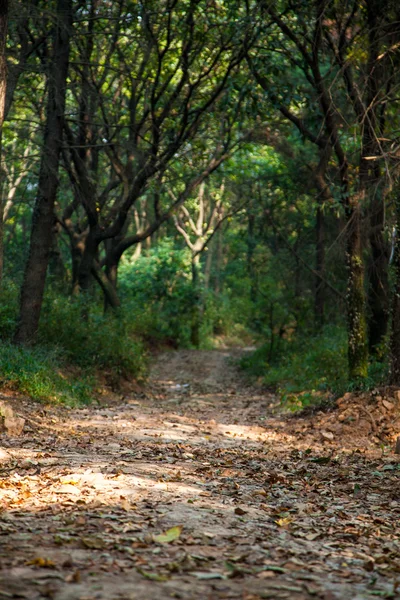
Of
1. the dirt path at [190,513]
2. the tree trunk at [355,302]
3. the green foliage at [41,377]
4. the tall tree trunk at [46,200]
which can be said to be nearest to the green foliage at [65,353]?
the green foliage at [41,377]

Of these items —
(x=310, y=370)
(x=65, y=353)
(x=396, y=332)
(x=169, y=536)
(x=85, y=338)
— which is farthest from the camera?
A: (x=310, y=370)

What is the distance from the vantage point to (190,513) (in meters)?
4.85

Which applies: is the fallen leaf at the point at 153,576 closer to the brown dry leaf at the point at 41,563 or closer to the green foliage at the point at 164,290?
the brown dry leaf at the point at 41,563

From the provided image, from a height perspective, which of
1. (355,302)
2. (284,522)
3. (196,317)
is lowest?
(284,522)

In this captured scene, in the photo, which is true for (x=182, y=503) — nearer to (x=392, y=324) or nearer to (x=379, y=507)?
(x=379, y=507)

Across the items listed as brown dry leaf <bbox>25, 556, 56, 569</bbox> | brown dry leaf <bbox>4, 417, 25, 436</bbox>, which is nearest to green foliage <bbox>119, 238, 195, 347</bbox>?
brown dry leaf <bbox>4, 417, 25, 436</bbox>

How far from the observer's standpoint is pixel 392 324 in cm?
996

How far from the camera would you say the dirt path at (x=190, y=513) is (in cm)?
348

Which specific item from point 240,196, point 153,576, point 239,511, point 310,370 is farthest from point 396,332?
point 240,196

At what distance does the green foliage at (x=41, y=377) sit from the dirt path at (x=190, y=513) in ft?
1.96

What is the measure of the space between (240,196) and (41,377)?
1466cm

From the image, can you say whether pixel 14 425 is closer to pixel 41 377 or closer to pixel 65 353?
pixel 41 377

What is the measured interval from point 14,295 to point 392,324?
26.6ft

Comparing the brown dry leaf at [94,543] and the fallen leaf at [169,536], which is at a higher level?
the brown dry leaf at [94,543]
